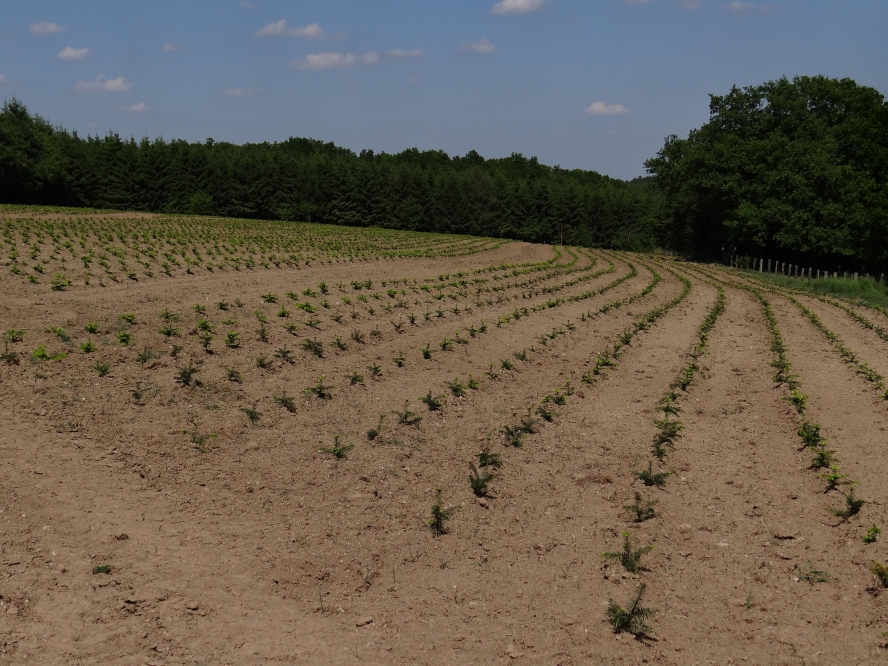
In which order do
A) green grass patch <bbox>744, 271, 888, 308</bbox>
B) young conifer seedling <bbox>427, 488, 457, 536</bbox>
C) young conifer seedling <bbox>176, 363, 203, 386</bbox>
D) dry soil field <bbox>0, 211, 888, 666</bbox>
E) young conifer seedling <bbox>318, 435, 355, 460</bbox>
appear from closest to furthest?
1. dry soil field <bbox>0, 211, 888, 666</bbox>
2. young conifer seedling <bbox>427, 488, 457, 536</bbox>
3. young conifer seedling <bbox>318, 435, 355, 460</bbox>
4. young conifer seedling <bbox>176, 363, 203, 386</bbox>
5. green grass patch <bbox>744, 271, 888, 308</bbox>

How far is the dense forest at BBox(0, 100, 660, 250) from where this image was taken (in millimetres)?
69750

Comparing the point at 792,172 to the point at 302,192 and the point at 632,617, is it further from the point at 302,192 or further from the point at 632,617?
the point at 302,192

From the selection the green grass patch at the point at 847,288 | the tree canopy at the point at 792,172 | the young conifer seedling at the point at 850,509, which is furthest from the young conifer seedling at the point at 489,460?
the tree canopy at the point at 792,172

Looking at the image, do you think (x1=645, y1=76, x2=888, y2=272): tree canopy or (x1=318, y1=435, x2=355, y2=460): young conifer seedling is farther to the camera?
(x1=645, y1=76, x2=888, y2=272): tree canopy

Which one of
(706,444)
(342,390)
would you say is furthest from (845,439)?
(342,390)

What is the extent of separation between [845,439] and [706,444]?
6.77 ft

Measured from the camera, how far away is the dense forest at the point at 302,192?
69750 mm

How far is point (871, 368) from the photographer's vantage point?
13.7 metres

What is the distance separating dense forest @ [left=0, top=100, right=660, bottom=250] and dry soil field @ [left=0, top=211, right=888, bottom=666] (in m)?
61.3

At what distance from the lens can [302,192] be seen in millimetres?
77438

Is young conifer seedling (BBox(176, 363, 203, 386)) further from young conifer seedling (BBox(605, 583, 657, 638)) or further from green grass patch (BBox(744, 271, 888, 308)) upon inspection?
green grass patch (BBox(744, 271, 888, 308))

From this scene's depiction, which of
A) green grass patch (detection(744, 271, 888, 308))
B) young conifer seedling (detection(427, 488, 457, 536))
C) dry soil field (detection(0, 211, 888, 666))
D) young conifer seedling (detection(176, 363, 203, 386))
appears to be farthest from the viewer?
green grass patch (detection(744, 271, 888, 308))

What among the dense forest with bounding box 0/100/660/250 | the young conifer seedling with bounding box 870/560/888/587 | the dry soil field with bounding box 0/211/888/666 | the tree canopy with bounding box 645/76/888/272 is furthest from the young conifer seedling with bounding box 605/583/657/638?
the dense forest with bounding box 0/100/660/250

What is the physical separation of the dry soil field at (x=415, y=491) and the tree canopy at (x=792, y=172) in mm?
27665
